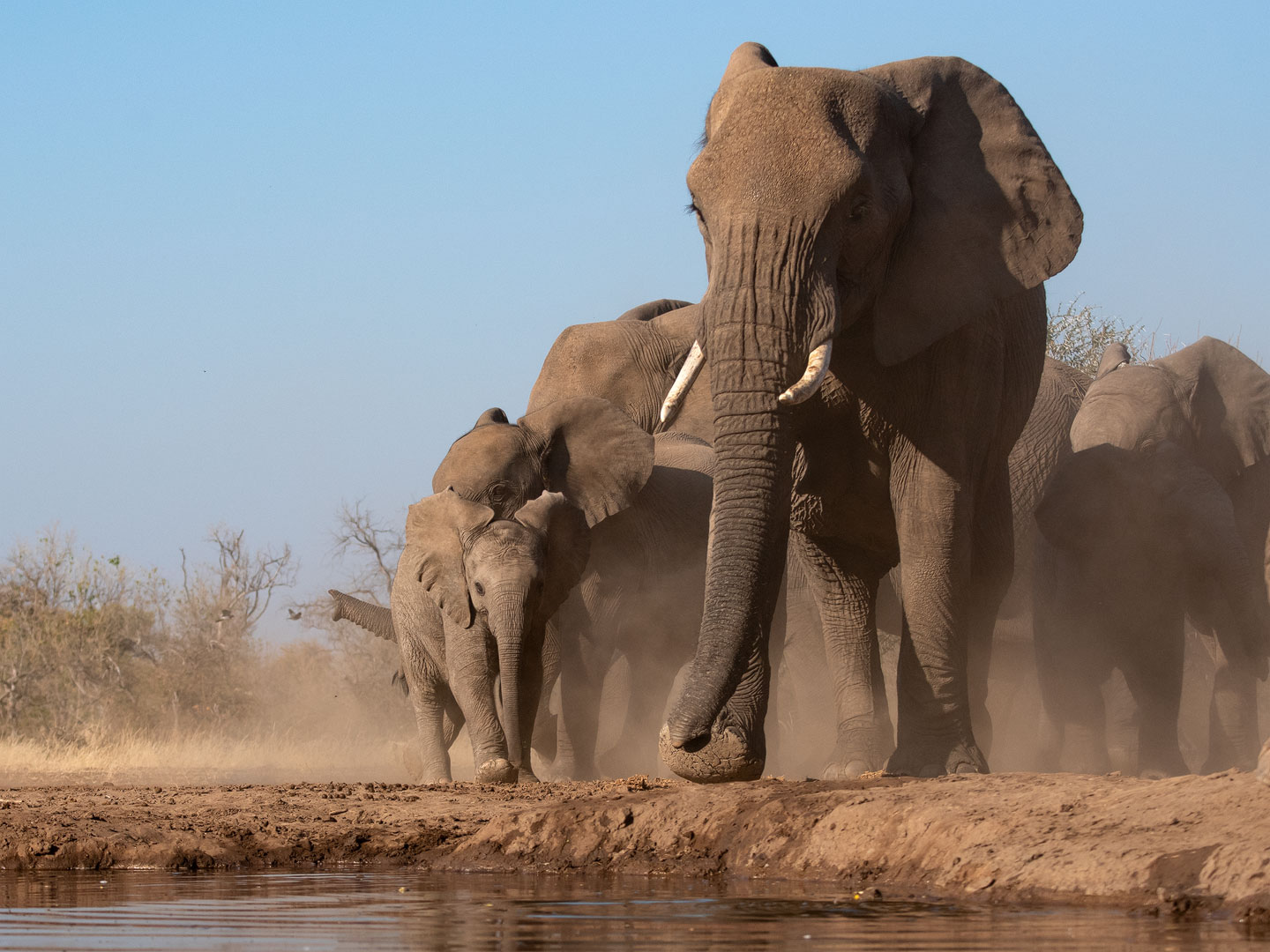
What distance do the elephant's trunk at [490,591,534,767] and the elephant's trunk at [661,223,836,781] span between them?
2.49 metres

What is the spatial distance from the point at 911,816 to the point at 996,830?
14.8 inches

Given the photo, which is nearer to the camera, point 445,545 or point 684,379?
point 684,379

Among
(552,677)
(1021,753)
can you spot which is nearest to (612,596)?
(552,677)

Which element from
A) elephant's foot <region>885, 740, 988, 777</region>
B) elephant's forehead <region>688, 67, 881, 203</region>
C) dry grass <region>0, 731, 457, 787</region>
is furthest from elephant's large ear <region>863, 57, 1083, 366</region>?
dry grass <region>0, 731, 457, 787</region>

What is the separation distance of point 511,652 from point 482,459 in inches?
73.5

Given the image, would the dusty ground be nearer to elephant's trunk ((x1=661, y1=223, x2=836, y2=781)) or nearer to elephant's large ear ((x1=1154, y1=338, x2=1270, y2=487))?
elephant's trunk ((x1=661, y1=223, x2=836, y2=781))

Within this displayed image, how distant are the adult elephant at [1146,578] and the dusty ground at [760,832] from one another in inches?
145

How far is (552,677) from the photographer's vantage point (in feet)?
36.3

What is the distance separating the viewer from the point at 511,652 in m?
9.91

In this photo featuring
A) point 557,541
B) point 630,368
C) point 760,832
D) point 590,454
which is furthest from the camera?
point 630,368

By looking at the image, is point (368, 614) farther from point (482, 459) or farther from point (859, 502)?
point (859, 502)

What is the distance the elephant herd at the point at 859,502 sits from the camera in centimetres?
752

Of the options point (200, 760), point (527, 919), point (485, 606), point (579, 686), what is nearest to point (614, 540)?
point (579, 686)

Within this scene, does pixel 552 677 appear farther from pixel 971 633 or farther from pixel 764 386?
pixel 764 386
